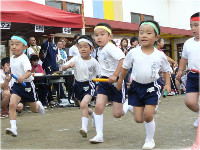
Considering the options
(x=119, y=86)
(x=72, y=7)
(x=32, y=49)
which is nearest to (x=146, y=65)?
(x=119, y=86)

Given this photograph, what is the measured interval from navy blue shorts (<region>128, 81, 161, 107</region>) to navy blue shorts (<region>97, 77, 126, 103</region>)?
56 cm

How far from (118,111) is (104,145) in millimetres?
748

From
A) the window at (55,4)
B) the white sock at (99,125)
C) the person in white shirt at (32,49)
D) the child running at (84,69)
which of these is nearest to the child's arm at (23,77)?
the child running at (84,69)

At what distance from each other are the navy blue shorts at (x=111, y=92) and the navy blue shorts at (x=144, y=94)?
21.9 inches

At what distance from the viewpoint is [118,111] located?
5.13m

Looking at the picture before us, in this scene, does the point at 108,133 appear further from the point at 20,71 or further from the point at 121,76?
the point at 20,71

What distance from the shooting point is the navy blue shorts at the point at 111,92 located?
201 inches

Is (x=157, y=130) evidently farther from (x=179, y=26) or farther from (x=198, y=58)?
(x=179, y=26)

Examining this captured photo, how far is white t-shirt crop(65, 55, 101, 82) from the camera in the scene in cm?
580

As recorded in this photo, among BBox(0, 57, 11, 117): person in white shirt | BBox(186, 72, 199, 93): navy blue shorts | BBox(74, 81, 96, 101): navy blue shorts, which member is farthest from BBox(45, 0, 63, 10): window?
BBox(186, 72, 199, 93): navy blue shorts

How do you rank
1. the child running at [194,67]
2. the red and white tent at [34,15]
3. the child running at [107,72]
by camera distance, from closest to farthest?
the child running at [107,72]
the child running at [194,67]
the red and white tent at [34,15]

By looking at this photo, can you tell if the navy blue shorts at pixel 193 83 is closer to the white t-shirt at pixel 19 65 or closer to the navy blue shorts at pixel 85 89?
the navy blue shorts at pixel 85 89

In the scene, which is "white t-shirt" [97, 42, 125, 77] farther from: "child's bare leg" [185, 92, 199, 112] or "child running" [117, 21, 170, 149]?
"child's bare leg" [185, 92, 199, 112]

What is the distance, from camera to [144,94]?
14.5ft
